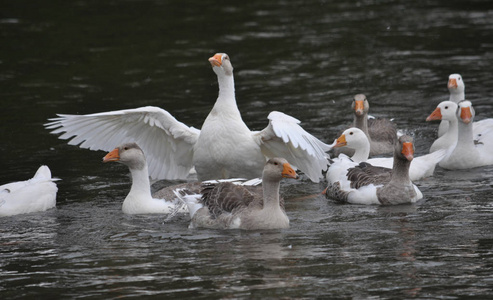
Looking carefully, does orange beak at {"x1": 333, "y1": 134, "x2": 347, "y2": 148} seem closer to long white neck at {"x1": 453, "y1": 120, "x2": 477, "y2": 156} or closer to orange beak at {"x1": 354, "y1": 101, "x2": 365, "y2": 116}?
orange beak at {"x1": 354, "y1": 101, "x2": 365, "y2": 116}

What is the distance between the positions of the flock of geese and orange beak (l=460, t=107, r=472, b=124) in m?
0.02

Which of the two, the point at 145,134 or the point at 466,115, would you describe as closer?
the point at 145,134

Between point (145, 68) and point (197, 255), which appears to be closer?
point (197, 255)

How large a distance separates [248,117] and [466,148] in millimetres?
4752

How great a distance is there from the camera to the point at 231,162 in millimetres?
12852

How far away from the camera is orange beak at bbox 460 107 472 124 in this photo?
14.2m

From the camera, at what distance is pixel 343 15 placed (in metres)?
26.5

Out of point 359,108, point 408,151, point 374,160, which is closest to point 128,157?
point 408,151

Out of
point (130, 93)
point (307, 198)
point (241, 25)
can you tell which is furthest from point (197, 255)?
point (241, 25)

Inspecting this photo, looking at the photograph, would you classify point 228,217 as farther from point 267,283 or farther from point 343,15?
point 343,15

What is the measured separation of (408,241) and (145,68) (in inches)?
506

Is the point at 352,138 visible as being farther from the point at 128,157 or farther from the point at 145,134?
the point at 128,157

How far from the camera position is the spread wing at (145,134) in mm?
13273

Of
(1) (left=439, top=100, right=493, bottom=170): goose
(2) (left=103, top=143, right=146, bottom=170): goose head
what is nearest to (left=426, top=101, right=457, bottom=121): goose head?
(1) (left=439, top=100, right=493, bottom=170): goose
